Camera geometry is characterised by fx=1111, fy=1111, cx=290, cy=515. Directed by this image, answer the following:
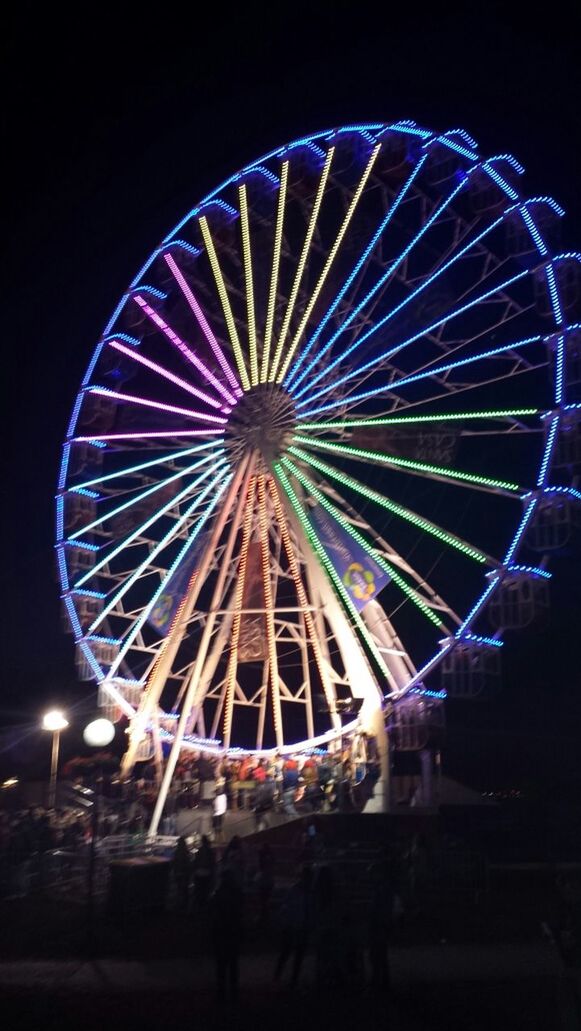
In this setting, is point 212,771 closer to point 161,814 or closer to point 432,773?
point 161,814

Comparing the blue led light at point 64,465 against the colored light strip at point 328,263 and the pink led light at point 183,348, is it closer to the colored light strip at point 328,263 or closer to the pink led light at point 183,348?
the pink led light at point 183,348

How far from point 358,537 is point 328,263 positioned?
5.63 meters

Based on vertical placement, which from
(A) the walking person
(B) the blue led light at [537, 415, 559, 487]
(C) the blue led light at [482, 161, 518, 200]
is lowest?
(A) the walking person

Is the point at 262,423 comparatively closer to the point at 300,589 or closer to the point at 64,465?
the point at 300,589

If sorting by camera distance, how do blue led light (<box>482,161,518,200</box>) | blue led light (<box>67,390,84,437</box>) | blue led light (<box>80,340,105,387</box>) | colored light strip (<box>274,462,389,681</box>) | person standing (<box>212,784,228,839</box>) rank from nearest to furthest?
blue led light (<box>482,161,518,200</box>)
person standing (<box>212,784,228,839</box>)
colored light strip (<box>274,462,389,681</box>)
blue led light (<box>67,390,84,437</box>)
blue led light (<box>80,340,105,387</box>)

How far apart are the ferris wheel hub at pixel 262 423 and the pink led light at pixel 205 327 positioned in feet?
1.34

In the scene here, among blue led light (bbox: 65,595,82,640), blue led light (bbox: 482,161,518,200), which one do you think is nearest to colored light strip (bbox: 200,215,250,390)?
blue led light (bbox: 482,161,518,200)

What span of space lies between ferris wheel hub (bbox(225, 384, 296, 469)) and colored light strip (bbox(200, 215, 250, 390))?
450 mm

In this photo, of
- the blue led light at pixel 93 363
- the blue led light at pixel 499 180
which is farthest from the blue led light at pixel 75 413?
the blue led light at pixel 499 180

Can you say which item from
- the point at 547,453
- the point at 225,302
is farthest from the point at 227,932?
the point at 225,302

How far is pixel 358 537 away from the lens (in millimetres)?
22109

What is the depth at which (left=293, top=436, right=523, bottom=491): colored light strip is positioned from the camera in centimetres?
2006

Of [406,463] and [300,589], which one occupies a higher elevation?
[406,463]

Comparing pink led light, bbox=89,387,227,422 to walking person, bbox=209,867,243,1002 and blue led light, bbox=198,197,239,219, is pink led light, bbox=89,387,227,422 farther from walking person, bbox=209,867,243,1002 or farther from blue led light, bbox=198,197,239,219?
walking person, bbox=209,867,243,1002
